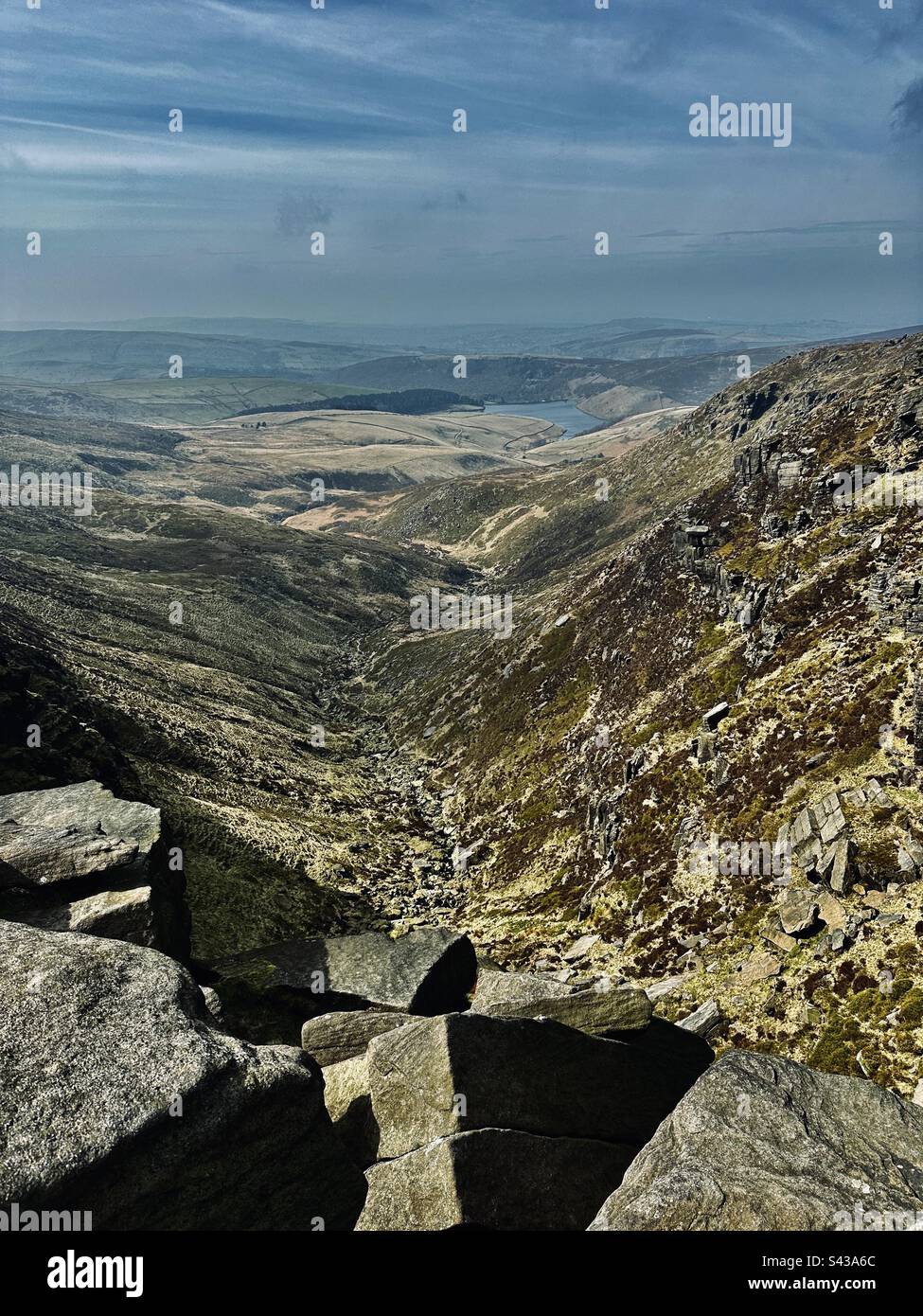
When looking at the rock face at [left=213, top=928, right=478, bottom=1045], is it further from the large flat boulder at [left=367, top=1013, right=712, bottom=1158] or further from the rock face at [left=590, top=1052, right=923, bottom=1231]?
the rock face at [left=590, top=1052, right=923, bottom=1231]

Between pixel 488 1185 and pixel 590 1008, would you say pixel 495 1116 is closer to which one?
pixel 488 1185

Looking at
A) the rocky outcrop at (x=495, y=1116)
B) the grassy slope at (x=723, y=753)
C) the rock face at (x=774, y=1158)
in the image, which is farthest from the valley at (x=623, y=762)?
the rocky outcrop at (x=495, y=1116)

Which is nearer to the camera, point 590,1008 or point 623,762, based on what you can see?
point 590,1008

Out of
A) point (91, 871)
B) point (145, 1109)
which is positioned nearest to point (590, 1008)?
point (145, 1109)

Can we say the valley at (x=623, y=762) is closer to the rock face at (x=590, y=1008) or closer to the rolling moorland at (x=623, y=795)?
the rolling moorland at (x=623, y=795)
